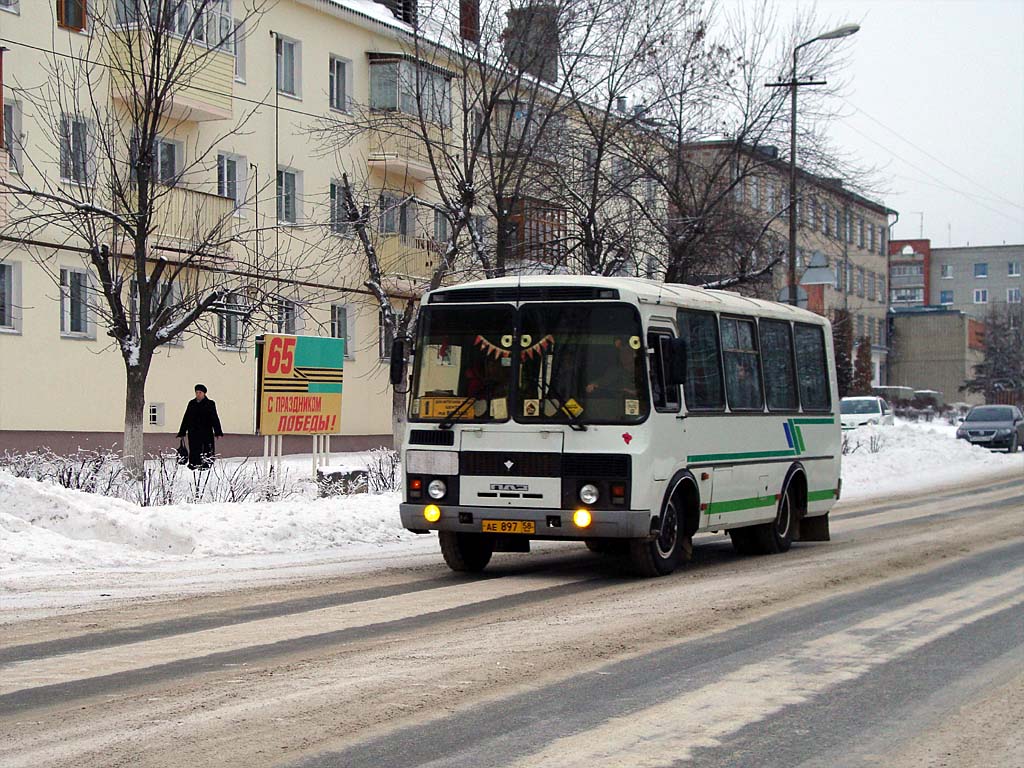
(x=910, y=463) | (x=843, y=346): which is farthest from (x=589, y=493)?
(x=843, y=346)

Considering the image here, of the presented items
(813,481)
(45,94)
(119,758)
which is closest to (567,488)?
(813,481)

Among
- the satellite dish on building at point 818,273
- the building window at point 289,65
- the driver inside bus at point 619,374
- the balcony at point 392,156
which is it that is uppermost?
the building window at point 289,65

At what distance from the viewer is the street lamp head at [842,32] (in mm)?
31531

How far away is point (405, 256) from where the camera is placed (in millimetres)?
37062

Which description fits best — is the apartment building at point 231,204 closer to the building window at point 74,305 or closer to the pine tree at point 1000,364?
the building window at point 74,305

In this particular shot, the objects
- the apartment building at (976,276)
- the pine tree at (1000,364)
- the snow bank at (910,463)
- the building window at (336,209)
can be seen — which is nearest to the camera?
Answer: the snow bank at (910,463)

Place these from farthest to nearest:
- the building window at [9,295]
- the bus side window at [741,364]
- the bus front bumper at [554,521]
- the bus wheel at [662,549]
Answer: the building window at [9,295]
the bus side window at [741,364]
the bus wheel at [662,549]
the bus front bumper at [554,521]

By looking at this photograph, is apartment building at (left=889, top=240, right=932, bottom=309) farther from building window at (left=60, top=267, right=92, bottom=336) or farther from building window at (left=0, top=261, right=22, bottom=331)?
building window at (left=0, top=261, right=22, bottom=331)

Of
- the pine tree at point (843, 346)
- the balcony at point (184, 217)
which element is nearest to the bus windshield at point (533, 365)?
the balcony at point (184, 217)

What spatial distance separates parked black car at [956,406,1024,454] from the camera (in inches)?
1855

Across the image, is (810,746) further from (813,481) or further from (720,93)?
(720,93)

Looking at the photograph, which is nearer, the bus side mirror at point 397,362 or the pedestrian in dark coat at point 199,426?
the bus side mirror at point 397,362

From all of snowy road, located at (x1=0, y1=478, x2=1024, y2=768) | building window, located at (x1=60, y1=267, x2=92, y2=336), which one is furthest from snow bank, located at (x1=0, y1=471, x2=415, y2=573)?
building window, located at (x1=60, y1=267, x2=92, y2=336)

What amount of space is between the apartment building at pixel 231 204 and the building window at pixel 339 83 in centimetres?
5
